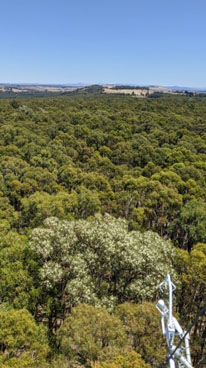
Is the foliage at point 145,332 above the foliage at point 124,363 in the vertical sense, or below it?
below

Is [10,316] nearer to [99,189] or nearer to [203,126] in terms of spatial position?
[99,189]

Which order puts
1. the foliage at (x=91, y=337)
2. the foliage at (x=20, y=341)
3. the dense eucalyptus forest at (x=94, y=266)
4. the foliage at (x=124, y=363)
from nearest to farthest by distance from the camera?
the foliage at (x=124, y=363) < the foliage at (x=20, y=341) < the foliage at (x=91, y=337) < the dense eucalyptus forest at (x=94, y=266)

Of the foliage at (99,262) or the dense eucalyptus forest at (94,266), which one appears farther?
the foliage at (99,262)

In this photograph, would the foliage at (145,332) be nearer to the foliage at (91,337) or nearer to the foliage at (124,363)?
the foliage at (91,337)

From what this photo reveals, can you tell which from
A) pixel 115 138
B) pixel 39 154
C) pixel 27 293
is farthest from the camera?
pixel 115 138

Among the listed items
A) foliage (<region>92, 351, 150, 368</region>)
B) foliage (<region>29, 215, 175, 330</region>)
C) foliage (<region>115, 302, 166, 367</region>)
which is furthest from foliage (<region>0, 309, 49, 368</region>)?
foliage (<region>115, 302, 166, 367</region>)

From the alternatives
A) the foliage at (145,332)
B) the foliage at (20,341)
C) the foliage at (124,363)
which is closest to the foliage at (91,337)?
the foliage at (124,363)

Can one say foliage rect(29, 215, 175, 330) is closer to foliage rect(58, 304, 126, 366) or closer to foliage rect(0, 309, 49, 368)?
foliage rect(58, 304, 126, 366)

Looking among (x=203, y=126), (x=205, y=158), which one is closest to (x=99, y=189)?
(x=205, y=158)
